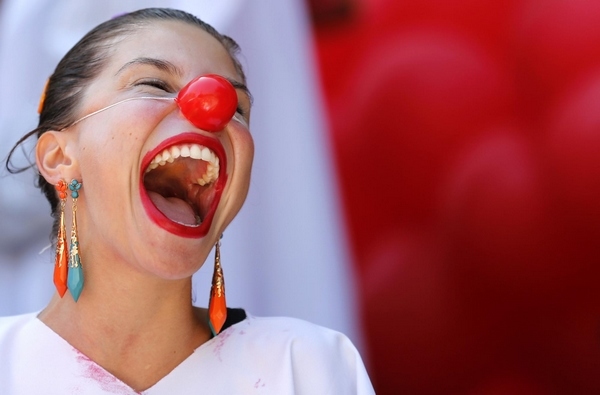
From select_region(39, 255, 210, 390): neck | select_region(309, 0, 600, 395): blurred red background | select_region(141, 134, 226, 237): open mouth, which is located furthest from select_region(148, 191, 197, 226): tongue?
select_region(309, 0, 600, 395): blurred red background

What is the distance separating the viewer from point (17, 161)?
6.66 feet

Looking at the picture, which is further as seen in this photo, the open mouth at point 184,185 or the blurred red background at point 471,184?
the blurred red background at point 471,184

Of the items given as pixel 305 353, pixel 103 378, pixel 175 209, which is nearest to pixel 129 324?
pixel 103 378

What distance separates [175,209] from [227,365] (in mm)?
303

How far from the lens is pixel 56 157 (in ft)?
4.62

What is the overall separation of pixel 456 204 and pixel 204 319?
790 mm

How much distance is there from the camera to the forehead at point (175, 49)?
4.48 ft

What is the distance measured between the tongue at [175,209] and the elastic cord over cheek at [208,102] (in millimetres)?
184

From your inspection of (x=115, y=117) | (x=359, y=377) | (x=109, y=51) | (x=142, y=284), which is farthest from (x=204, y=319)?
(x=109, y=51)

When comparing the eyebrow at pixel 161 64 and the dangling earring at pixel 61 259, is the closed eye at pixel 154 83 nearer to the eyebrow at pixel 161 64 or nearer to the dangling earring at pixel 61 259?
the eyebrow at pixel 161 64

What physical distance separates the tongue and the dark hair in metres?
0.21

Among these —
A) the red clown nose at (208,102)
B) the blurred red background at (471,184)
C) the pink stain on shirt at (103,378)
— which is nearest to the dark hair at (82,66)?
the red clown nose at (208,102)

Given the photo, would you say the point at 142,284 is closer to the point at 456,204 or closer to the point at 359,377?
the point at 359,377

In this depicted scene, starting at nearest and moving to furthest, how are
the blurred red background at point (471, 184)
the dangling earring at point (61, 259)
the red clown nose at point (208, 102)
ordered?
the red clown nose at point (208, 102), the dangling earring at point (61, 259), the blurred red background at point (471, 184)
